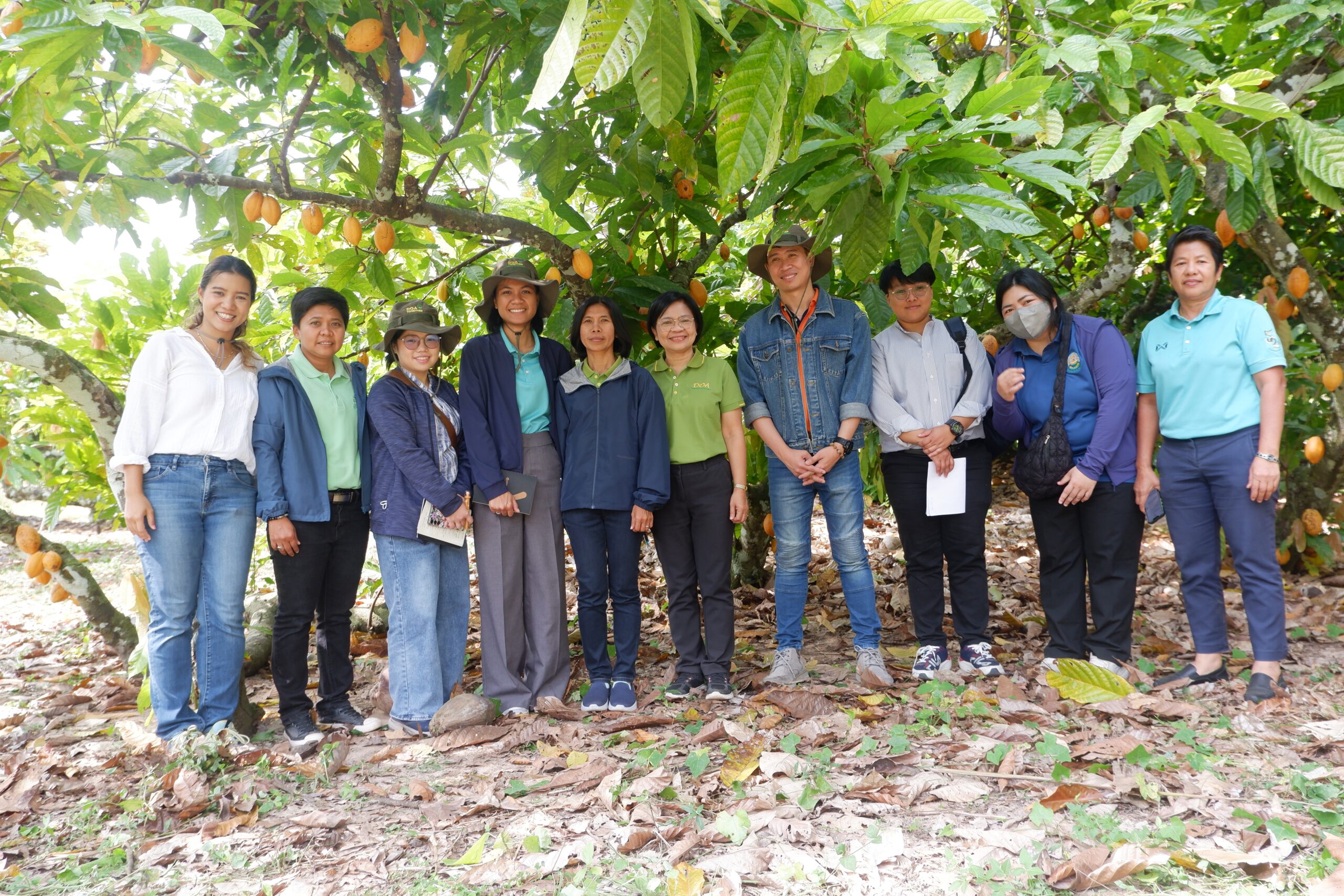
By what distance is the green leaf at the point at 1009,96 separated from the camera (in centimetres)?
182

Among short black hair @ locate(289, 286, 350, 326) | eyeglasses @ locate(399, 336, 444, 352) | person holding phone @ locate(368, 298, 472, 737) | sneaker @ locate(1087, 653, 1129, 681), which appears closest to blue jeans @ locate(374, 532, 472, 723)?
person holding phone @ locate(368, 298, 472, 737)

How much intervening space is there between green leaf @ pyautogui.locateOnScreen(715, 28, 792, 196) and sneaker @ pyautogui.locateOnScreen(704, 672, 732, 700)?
2405mm

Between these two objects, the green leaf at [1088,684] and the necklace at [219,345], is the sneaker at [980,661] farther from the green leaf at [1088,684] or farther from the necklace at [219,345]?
the necklace at [219,345]

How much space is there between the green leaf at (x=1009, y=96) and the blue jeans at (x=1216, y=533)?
5.81 feet

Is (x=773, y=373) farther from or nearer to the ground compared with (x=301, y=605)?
farther from the ground

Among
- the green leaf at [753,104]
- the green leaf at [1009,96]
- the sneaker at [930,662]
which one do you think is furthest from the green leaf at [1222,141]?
the sneaker at [930,662]

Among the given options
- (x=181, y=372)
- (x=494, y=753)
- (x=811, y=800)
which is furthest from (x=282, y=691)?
(x=811, y=800)

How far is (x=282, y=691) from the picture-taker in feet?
10.6

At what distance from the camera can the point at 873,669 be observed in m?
3.46

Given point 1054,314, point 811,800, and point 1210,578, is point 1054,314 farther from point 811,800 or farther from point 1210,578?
point 811,800

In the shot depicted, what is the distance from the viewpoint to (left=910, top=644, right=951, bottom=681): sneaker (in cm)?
347

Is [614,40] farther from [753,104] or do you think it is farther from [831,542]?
[831,542]

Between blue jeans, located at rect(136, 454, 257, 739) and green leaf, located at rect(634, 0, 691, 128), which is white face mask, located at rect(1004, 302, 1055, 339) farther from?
blue jeans, located at rect(136, 454, 257, 739)

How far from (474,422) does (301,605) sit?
35.0 inches
